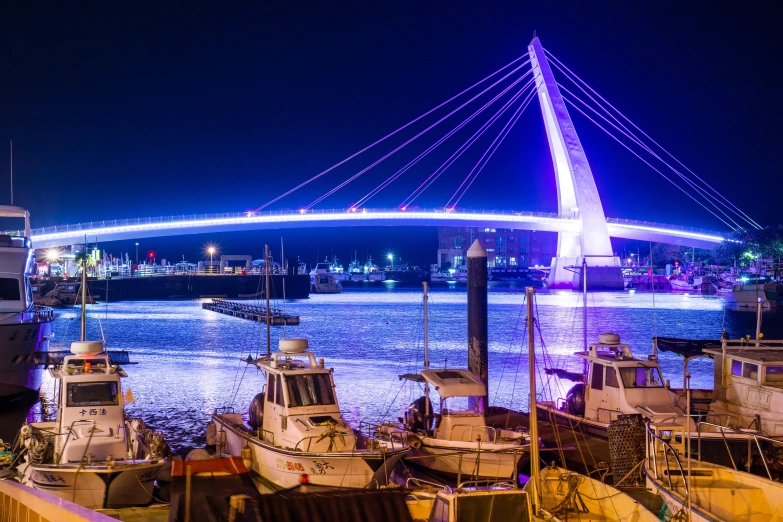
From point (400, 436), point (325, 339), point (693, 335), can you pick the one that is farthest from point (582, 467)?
point (693, 335)

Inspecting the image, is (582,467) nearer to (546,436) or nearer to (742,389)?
(546,436)

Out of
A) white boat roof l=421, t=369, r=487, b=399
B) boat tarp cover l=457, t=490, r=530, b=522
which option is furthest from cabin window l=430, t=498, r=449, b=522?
white boat roof l=421, t=369, r=487, b=399

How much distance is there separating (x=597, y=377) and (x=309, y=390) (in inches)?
170

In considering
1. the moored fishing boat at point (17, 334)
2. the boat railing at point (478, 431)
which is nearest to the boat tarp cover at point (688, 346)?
the boat railing at point (478, 431)

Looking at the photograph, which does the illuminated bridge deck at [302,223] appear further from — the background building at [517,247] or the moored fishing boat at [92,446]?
the background building at [517,247]

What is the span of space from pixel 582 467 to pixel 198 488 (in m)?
4.66

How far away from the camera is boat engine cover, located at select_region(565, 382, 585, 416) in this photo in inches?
463

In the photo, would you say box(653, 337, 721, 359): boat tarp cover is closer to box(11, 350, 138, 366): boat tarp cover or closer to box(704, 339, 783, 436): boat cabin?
box(704, 339, 783, 436): boat cabin

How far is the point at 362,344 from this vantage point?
29.9m

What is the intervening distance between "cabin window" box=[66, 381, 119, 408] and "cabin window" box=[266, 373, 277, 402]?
5.60 feet

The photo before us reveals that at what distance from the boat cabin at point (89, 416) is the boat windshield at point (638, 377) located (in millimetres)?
6385

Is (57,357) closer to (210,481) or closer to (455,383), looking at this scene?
(210,481)

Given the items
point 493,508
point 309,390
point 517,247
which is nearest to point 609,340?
point 309,390

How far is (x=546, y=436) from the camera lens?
11.1 metres
